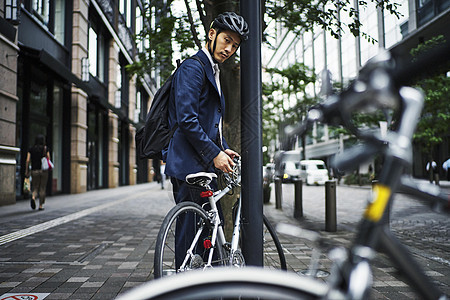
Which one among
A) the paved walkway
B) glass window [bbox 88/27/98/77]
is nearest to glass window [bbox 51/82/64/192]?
glass window [bbox 88/27/98/77]

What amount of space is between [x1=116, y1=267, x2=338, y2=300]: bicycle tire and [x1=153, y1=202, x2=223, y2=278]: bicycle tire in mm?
1183

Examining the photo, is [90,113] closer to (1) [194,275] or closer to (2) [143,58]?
(2) [143,58]

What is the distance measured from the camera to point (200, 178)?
2.43m

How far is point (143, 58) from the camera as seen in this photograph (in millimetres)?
9094

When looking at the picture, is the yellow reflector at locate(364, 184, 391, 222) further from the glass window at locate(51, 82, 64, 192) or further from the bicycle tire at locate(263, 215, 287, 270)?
the glass window at locate(51, 82, 64, 192)

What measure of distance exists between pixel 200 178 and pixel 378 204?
1.52 meters

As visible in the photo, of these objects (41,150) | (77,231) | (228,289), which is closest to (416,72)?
(228,289)

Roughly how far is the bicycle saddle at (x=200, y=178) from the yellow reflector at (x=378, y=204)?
1467 millimetres

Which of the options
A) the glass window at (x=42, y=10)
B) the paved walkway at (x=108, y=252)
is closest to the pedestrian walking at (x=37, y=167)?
the paved walkway at (x=108, y=252)

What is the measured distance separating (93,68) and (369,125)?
18920mm

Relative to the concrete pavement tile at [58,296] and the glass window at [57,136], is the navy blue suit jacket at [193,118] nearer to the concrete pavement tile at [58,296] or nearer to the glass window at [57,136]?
the concrete pavement tile at [58,296]

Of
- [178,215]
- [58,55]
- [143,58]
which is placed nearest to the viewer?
[178,215]

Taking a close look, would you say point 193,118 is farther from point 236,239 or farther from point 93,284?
point 93,284

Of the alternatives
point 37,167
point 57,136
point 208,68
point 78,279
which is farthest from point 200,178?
point 57,136
